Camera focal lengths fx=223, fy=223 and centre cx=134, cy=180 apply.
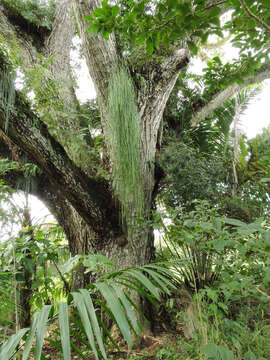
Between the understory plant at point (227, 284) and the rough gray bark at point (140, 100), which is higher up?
the rough gray bark at point (140, 100)

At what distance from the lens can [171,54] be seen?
2383mm

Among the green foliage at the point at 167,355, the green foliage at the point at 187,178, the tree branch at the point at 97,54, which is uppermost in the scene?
the tree branch at the point at 97,54

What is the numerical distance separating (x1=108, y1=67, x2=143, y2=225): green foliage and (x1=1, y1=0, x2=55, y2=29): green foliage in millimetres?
1923

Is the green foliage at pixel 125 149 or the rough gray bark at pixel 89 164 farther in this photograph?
the green foliage at pixel 125 149

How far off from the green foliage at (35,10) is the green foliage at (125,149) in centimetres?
192

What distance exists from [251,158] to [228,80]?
176cm

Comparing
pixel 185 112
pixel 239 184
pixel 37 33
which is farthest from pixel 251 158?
pixel 37 33

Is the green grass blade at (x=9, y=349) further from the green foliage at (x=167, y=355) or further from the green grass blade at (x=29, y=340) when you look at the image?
the green foliage at (x=167, y=355)

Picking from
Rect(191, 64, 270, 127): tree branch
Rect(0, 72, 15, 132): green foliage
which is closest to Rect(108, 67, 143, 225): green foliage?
Rect(0, 72, 15, 132): green foliage

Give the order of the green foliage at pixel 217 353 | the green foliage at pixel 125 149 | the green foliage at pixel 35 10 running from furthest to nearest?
the green foliage at pixel 35 10
the green foliage at pixel 125 149
the green foliage at pixel 217 353

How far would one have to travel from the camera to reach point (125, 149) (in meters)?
1.86

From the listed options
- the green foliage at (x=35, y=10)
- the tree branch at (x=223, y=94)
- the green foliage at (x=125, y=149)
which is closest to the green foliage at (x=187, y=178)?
the green foliage at (x=125, y=149)

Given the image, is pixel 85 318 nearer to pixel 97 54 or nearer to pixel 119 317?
pixel 119 317

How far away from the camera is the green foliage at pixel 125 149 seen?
6.13 ft
